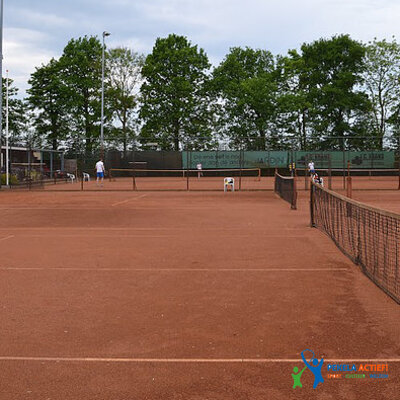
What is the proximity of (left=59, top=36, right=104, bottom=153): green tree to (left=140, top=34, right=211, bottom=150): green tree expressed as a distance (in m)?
5.61

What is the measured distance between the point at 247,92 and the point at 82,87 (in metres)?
19.5

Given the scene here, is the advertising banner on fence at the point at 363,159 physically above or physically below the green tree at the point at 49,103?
below

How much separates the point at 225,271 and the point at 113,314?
7.90 feet

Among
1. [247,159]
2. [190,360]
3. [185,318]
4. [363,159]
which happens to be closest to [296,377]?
[190,360]

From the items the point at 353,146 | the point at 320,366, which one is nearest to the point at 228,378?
the point at 320,366

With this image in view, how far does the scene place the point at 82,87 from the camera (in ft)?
190

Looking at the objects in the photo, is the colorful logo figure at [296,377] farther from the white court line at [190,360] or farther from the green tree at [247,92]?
the green tree at [247,92]

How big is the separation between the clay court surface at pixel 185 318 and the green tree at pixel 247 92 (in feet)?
151

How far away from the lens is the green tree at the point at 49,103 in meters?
56.7

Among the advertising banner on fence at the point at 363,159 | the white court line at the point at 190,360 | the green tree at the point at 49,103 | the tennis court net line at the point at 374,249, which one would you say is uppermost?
the green tree at the point at 49,103

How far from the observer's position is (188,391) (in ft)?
11.2

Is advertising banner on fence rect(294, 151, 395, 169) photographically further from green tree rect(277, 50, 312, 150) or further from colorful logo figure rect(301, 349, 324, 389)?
colorful logo figure rect(301, 349, 324, 389)

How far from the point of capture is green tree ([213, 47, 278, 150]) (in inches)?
2195

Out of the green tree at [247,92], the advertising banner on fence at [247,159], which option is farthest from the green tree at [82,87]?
the advertising banner on fence at [247,159]
